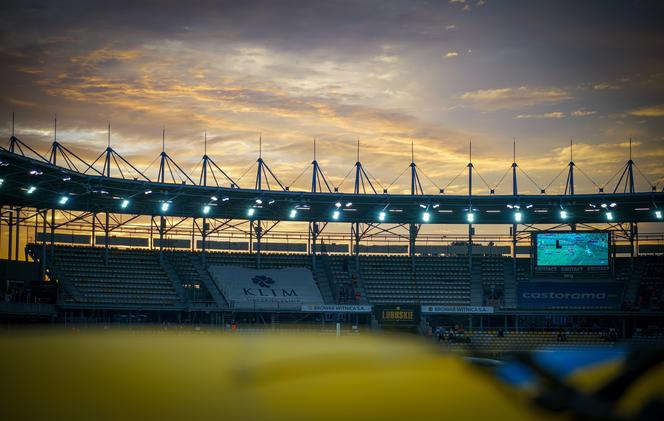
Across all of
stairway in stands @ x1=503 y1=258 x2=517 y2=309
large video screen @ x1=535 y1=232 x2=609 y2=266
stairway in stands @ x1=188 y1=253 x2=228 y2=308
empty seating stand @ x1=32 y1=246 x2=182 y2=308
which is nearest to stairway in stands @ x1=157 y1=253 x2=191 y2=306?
empty seating stand @ x1=32 y1=246 x2=182 y2=308

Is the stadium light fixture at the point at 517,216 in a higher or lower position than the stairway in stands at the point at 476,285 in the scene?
higher

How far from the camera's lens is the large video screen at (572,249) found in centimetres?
5669

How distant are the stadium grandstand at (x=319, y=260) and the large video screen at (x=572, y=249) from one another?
3.2 inches

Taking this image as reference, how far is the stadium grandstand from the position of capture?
5138cm

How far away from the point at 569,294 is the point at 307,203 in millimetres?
20818

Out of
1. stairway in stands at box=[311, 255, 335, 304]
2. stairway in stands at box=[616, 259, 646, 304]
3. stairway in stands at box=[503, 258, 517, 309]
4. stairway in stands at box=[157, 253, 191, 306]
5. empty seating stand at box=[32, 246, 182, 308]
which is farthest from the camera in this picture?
stairway in stands at box=[311, 255, 335, 304]

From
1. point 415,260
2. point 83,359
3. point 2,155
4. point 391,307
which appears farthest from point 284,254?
point 83,359

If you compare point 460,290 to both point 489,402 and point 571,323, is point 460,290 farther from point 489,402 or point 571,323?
point 489,402

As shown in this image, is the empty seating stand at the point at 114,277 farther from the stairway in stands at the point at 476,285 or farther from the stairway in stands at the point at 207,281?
the stairway in stands at the point at 476,285

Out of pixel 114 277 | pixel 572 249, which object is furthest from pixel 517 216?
pixel 114 277

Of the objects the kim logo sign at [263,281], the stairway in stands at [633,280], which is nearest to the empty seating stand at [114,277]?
the kim logo sign at [263,281]

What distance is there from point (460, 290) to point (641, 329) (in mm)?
13691

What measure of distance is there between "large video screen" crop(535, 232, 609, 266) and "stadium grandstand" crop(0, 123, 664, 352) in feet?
0.27

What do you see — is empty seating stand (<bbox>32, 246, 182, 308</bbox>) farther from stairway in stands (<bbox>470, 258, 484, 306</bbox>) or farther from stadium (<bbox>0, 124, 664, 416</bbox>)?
stairway in stands (<bbox>470, 258, 484, 306</bbox>)
